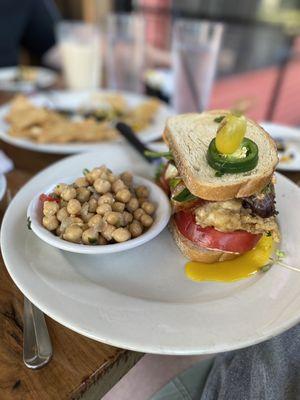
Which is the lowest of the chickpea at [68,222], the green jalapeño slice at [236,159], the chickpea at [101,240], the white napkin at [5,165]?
the white napkin at [5,165]

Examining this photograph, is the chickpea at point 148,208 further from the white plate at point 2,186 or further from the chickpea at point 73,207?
the white plate at point 2,186

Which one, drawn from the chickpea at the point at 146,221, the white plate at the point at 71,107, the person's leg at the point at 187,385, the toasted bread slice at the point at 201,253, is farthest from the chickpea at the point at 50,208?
the person's leg at the point at 187,385

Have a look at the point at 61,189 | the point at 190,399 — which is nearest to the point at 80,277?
the point at 61,189

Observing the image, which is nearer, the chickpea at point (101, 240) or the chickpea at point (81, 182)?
the chickpea at point (101, 240)

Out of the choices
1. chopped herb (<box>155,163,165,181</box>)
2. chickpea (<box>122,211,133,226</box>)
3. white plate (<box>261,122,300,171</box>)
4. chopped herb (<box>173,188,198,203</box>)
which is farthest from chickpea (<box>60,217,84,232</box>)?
white plate (<box>261,122,300,171</box>)

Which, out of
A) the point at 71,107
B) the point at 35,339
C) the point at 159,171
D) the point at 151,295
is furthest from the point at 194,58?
the point at 35,339

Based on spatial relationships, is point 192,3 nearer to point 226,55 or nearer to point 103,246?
point 226,55

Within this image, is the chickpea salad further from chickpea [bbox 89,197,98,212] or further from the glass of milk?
the glass of milk
